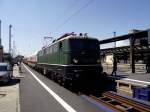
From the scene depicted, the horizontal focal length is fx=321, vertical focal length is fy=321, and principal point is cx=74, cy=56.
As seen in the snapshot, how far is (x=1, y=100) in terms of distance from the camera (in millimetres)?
15344

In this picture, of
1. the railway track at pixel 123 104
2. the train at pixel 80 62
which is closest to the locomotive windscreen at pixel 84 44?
the train at pixel 80 62

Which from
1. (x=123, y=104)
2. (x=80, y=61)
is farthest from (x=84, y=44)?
(x=123, y=104)

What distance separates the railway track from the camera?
12.0m

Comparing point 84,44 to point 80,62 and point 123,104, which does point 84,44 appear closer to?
point 80,62

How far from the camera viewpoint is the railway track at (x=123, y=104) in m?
12.0

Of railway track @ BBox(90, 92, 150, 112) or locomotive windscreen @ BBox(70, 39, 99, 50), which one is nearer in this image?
railway track @ BBox(90, 92, 150, 112)

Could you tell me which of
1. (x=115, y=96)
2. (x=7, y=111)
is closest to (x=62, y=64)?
(x=115, y=96)

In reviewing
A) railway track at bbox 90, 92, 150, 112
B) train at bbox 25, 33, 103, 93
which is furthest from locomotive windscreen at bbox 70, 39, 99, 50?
railway track at bbox 90, 92, 150, 112

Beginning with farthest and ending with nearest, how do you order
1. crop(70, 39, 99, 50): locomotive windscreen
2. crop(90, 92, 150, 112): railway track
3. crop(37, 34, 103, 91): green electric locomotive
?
crop(70, 39, 99, 50): locomotive windscreen < crop(37, 34, 103, 91): green electric locomotive < crop(90, 92, 150, 112): railway track

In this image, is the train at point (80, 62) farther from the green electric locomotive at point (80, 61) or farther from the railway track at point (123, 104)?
the railway track at point (123, 104)

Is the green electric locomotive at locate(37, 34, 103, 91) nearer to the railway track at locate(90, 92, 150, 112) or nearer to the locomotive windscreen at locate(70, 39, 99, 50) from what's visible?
the locomotive windscreen at locate(70, 39, 99, 50)

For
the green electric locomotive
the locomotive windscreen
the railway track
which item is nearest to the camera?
the railway track

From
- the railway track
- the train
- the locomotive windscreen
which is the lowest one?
the railway track

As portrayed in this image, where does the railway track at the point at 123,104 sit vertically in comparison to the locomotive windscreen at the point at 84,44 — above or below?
below
